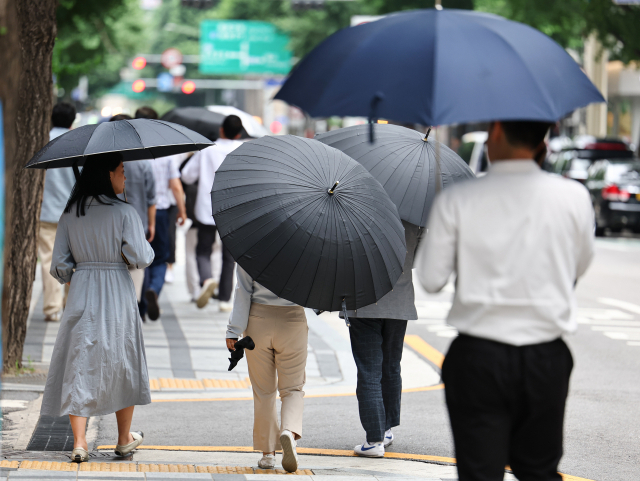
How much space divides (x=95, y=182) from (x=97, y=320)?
2.52 feet

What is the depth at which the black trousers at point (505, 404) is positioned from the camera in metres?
3.02

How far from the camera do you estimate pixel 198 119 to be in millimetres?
11789

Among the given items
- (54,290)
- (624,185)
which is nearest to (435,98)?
(54,290)

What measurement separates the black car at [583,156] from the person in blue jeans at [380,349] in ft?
58.5

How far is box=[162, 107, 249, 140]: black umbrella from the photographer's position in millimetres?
11695

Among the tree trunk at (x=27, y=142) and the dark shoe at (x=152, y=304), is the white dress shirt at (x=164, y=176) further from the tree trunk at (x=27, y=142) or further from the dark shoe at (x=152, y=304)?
the tree trunk at (x=27, y=142)

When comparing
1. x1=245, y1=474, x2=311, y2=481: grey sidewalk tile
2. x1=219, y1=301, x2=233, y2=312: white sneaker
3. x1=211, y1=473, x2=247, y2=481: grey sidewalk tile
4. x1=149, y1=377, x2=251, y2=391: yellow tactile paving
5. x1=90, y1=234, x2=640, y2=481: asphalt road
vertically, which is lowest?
x1=219, y1=301, x2=233, y2=312: white sneaker

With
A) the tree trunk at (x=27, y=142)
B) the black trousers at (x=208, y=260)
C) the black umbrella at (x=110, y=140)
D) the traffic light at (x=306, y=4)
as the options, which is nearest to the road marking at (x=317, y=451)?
the black umbrella at (x=110, y=140)

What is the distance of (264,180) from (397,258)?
77 cm

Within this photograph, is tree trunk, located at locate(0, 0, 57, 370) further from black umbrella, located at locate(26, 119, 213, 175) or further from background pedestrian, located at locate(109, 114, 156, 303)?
black umbrella, located at locate(26, 119, 213, 175)

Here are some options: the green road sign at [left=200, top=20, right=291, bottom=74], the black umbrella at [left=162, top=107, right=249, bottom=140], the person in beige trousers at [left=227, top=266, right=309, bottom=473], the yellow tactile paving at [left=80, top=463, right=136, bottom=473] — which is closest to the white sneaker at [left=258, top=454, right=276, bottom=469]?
the person in beige trousers at [left=227, top=266, right=309, bottom=473]

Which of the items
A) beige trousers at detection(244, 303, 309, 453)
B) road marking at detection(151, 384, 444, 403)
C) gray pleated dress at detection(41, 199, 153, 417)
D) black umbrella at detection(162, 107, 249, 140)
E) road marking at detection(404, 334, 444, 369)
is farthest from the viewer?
black umbrella at detection(162, 107, 249, 140)

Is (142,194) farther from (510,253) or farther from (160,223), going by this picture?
(510,253)

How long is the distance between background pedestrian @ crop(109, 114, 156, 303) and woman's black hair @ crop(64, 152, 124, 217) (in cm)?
335
